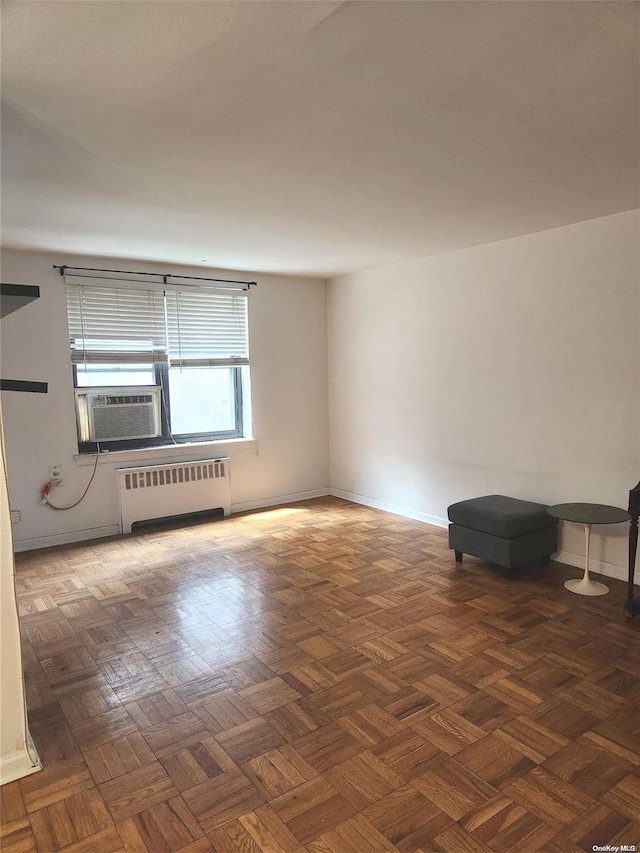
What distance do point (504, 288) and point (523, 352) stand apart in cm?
53

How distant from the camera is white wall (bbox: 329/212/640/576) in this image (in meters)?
3.58

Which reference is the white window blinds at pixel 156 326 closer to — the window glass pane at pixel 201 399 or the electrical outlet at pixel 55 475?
the window glass pane at pixel 201 399

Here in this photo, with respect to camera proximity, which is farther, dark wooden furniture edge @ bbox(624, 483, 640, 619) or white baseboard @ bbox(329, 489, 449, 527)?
white baseboard @ bbox(329, 489, 449, 527)

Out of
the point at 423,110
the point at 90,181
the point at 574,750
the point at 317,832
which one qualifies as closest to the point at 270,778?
the point at 317,832

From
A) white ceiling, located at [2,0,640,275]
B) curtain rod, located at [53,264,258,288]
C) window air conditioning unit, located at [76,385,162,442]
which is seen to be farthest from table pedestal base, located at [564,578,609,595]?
curtain rod, located at [53,264,258,288]

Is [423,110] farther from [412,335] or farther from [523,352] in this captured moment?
[412,335]

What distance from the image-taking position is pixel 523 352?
411cm

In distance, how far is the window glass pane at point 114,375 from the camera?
4746 mm

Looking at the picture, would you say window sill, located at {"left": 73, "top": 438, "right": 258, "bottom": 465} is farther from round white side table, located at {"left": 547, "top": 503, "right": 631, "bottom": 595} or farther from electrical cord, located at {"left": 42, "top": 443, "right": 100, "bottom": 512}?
round white side table, located at {"left": 547, "top": 503, "right": 631, "bottom": 595}

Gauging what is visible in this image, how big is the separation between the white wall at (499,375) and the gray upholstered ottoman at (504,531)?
0.23 meters

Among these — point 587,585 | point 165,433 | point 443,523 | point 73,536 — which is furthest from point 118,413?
point 587,585

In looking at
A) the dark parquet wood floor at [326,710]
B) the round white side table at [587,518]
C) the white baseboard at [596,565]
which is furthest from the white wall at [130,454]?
the round white side table at [587,518]

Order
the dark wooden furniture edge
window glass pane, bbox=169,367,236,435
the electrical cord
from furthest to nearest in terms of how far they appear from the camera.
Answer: window glass pane, bbox=169,367,236,435
the electrical cord
the dark wooden furniture edge

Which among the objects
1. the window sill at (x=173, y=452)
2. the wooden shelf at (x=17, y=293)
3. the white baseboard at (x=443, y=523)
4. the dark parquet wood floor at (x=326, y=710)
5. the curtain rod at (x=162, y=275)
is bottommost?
the dark parquet wood floor at (x=326, y=710)
